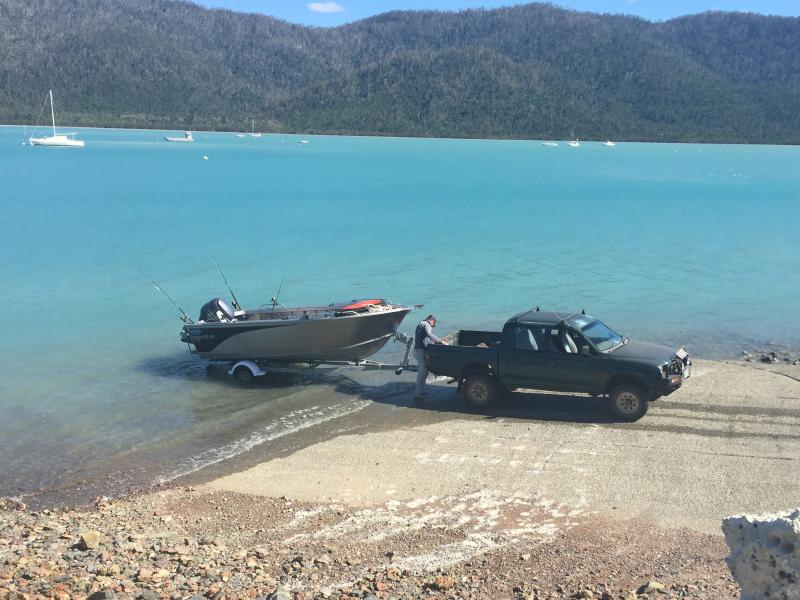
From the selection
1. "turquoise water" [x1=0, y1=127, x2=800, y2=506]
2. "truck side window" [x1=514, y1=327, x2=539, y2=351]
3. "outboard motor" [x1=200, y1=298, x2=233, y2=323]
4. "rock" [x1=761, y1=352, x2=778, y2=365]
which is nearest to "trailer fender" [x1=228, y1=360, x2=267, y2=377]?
"turquoise water" [x1=0, y1=127, x2=800, y2=506]

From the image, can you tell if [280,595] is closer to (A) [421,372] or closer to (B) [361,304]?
(A) [421,372]

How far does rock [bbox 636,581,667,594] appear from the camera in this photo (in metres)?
7.53

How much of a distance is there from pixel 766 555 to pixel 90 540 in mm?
6683

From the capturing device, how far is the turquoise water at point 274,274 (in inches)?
584

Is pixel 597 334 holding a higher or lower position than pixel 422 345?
higher

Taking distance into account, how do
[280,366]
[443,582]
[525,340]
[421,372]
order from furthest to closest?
[280,366]
[421,372]
[525,340]
[443,582]

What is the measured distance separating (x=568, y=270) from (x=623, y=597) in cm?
2743

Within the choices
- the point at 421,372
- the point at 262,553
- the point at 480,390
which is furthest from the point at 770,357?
the point at 262,553

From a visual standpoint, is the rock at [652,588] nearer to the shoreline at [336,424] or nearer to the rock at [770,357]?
the shoreline at [336,424]

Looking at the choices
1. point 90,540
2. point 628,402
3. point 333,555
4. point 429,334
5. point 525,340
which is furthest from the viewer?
point 429,334

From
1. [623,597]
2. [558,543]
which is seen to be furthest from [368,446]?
[623,597]

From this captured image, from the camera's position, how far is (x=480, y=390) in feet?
46.4

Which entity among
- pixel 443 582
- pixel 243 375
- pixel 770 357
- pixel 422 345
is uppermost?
pixel 422 345

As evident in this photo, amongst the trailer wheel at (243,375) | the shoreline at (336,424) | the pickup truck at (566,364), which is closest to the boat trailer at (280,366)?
the trailer wheel at (243,375)
